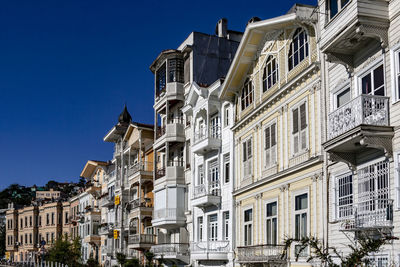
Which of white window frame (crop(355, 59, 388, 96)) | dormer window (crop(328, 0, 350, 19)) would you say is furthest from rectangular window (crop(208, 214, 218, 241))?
white window frame (crop(355, 59, 388, 96))

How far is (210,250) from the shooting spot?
116 ft

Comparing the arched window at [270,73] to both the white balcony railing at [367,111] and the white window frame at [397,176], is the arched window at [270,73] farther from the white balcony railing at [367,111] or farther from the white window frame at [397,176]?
the white window frame at [397,176]

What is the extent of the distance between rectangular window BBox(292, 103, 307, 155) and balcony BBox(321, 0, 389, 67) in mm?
5187

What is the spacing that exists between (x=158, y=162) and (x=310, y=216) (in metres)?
25.8

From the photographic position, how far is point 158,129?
1909 inches

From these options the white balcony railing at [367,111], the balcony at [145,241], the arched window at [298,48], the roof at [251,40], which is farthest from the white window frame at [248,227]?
the balcony at [145,241]

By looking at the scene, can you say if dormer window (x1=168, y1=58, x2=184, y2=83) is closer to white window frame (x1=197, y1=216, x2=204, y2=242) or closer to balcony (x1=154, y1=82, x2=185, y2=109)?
balcony (x1=154, y1=82, x2=185, y2=109)

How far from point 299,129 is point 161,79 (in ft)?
72.7

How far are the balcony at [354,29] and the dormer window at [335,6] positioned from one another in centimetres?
54

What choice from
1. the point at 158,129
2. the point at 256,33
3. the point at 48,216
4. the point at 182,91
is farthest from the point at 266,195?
the point at 48,216

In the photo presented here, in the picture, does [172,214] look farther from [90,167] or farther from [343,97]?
[90,167]

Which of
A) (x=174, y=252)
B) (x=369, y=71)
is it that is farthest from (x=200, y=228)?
(x=369, y=71)

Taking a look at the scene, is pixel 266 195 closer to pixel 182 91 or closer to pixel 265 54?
pixel 265 54

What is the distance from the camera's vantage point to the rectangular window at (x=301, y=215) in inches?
1007
